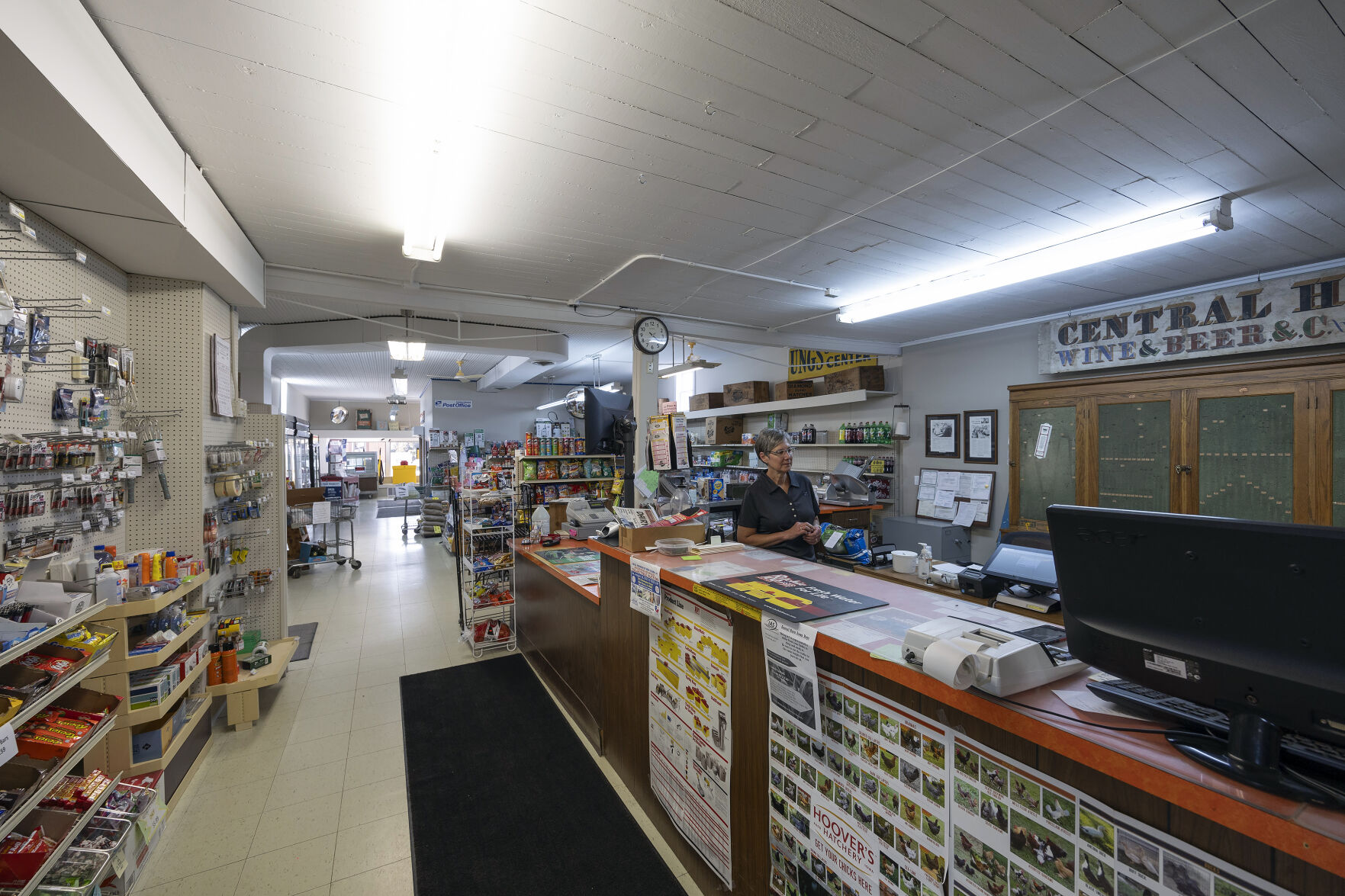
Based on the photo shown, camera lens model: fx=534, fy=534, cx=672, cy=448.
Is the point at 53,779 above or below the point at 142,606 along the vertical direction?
below

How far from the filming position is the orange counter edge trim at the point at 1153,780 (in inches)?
27.5

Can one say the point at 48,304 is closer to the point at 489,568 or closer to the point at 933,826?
the point at 489,568

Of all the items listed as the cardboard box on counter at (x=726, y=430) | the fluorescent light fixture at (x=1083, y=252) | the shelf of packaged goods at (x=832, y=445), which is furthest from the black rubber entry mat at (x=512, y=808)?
the cardboard box on counter at (x=726, y=430)

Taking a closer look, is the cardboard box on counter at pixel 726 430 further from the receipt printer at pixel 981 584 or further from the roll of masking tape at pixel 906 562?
the receipt printer at pixel 981 584

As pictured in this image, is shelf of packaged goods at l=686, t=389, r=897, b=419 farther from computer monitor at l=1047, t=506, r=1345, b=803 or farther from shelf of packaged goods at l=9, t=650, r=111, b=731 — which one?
shelf of packaged goods at l=9, t=650, r=111, b=731

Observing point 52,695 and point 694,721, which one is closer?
point 52,695

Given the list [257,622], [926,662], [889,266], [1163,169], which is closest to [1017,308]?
[889,266]

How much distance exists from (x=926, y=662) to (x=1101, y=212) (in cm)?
332

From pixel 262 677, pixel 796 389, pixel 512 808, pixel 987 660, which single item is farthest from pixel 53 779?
pixel 796 389

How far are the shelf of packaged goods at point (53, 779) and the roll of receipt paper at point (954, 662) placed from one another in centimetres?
251

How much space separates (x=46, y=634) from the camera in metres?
1.67

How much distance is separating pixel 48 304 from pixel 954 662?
149 inches

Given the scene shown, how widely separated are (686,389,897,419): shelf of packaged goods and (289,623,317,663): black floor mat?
5942 millimetres

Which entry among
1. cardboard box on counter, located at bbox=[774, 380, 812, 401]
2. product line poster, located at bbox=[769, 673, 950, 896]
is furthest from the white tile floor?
cardboard box on counter, located at bbox=[774, 380, 812, 401]
